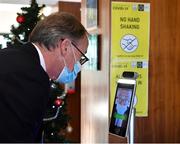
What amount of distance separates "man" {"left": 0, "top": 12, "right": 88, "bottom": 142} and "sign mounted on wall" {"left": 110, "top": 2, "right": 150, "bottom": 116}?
51.6 inches

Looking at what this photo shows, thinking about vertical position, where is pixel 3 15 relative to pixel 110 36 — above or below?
above

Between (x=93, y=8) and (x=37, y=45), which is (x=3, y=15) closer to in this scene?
(x=93, y=8)

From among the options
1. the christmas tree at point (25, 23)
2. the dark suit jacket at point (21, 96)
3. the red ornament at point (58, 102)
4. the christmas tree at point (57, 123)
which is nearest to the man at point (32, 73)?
the dark suit jacket at point (21, 96)

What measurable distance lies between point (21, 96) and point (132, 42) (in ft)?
5.65

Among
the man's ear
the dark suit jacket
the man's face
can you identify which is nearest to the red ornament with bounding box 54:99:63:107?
the man's face

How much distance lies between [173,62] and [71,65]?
1509mm

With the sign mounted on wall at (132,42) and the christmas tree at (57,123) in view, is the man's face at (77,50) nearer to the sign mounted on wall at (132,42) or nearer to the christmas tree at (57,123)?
the sign mounted on wall at (132,42)

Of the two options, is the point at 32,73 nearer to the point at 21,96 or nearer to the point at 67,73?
the point at 21,96

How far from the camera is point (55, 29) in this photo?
1.62 metres

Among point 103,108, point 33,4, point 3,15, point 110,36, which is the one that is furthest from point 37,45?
point 3,15

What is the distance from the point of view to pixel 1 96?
1401 mm

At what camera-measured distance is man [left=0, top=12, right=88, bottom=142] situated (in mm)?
1405

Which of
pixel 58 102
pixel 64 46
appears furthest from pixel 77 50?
pixel 58 102

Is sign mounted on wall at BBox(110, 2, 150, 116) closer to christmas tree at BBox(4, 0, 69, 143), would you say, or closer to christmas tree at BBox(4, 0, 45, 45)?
christmas tree at BBox(4, 0, 69, 143)
